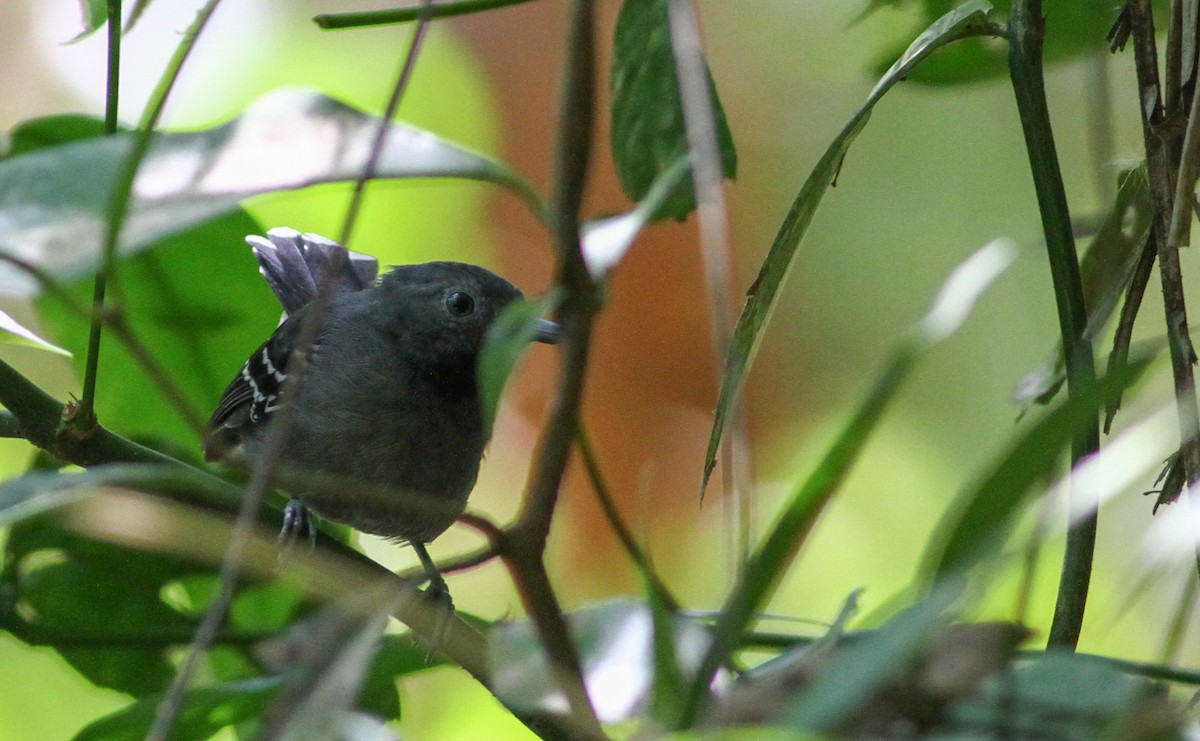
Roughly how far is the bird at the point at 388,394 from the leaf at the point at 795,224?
1204mm

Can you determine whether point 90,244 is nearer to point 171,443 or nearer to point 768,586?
point 768,586

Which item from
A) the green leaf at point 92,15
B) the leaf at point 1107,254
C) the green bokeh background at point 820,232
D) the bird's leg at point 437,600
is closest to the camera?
the bird's leg at point 437,600

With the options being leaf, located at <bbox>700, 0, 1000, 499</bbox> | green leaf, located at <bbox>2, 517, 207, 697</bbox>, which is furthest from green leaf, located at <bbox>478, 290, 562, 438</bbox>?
green leaf, located at <bbox>2, 517, 207, 697</bbox>

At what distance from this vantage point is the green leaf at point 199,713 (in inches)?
47.1

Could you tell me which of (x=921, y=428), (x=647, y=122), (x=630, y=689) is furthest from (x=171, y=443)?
(x=921, y=428)

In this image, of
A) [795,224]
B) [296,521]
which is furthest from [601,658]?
[296,521]

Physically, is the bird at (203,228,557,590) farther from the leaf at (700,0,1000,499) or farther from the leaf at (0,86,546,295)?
the leaf at (0,86,546,295)

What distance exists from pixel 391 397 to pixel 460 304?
0.24m

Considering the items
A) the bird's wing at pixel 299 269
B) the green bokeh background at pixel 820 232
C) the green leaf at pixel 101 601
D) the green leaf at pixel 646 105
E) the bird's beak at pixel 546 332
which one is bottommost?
the green leaf at pixel 101 601

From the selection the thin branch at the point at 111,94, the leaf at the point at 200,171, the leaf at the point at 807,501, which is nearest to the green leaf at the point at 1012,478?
the leaf at the point at 807,501

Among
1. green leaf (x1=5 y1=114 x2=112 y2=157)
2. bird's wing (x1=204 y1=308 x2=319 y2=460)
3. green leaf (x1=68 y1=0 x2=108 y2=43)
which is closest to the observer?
green leaf (x1=68 y1=0 x2=108 y2=43)

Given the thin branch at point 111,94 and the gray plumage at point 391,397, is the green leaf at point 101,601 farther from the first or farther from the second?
the thin branch at point 111,94

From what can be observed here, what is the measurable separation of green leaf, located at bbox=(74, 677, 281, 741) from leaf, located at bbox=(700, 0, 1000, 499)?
1.83ft

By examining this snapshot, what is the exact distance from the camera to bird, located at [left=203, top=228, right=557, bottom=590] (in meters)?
2.27
